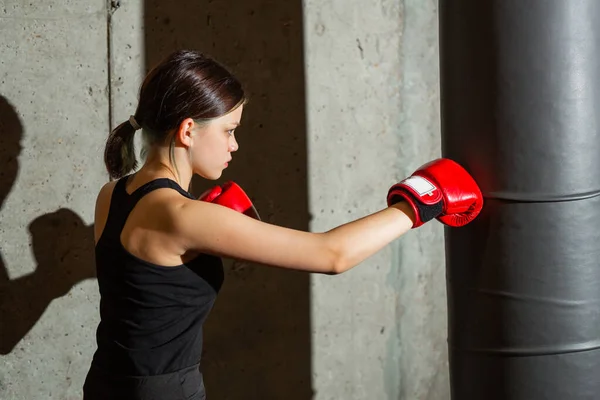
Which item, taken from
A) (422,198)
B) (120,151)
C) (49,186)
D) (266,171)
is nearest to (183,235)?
(120,151)

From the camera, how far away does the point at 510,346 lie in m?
1.78

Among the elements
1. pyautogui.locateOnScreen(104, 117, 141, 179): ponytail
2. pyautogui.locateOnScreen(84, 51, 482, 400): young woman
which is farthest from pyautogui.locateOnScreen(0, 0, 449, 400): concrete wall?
pyautogui.locateOnScreen(84, 51, 482, 400): young woman

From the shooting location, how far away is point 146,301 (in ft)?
5.78

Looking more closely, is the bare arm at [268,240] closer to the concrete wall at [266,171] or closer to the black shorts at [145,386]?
the black shorts at [145,386]

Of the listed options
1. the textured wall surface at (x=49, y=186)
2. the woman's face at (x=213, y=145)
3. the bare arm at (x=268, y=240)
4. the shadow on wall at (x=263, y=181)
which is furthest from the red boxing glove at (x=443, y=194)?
the textured wall surface at (x=49, y=186)

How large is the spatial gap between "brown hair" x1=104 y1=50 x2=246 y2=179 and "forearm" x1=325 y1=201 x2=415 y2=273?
0.40 metres

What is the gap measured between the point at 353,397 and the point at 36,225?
4.22 feet

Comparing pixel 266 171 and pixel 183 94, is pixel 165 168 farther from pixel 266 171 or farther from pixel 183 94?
pixel 266 171

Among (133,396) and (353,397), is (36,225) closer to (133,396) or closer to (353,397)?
(133,396)

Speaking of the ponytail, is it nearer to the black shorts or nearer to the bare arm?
the bare arm

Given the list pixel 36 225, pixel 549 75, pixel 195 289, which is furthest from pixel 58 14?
pixel 549 75

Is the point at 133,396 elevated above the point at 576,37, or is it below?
below

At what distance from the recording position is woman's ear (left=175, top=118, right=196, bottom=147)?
1.75 meters

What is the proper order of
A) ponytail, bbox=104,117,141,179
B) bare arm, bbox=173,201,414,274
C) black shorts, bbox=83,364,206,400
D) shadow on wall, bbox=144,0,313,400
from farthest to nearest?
shadow on wall, bbox=144,0,313,400 < ponytail, bbox=104,117,141,179 < black shorts, bbox=83,364,206,400 < bare arm, bbox=173,201,414,274
